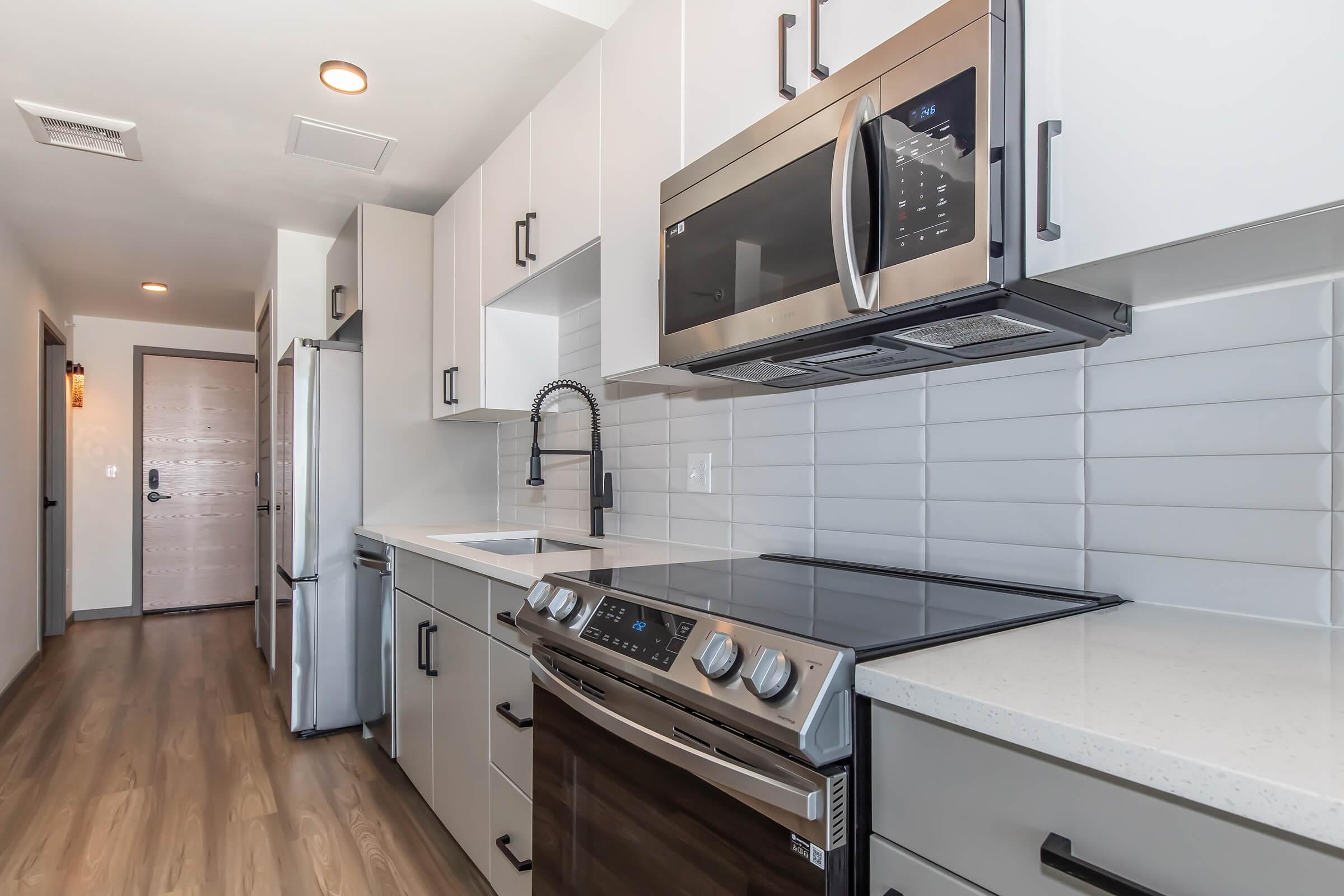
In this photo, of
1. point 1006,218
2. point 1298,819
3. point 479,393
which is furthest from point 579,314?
point 1298,819

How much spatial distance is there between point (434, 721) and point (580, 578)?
1071 mm

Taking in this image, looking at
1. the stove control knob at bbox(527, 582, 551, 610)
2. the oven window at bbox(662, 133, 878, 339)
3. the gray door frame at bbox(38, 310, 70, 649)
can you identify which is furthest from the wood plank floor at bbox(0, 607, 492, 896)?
the oven window at bbox(662, 133, 878, 339)

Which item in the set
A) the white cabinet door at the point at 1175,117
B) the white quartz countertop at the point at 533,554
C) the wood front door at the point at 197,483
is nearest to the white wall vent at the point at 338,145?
the white quartz countertop at the point at 533,554

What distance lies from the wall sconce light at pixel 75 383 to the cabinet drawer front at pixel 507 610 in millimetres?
5392

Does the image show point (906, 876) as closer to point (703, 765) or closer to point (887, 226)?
point (703, 765)

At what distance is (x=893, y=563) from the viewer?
1420 mm

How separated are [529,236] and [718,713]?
171cm

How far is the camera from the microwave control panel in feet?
2.93

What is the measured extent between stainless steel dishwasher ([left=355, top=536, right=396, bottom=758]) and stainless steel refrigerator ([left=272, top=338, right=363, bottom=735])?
80 mm

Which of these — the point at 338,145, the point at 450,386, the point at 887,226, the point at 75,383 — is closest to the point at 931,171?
the point at 887,226

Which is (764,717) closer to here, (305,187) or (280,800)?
(280,800)

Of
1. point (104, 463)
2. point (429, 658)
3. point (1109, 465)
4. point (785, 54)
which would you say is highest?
point (785, 54)

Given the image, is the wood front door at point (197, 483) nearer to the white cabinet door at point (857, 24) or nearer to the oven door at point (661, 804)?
the oven door at point (661, 804)

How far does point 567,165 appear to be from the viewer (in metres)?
2.00
